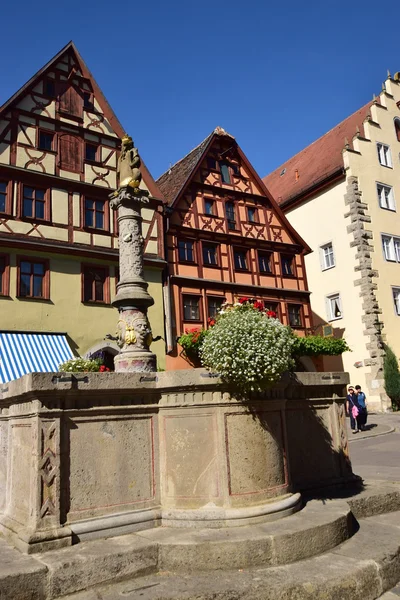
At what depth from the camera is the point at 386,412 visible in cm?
2342

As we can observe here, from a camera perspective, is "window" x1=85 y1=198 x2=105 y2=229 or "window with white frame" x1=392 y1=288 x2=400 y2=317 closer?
"window" x1=85 y1=198 x2=105 y2=229

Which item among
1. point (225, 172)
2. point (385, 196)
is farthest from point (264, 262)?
point (385, 196)

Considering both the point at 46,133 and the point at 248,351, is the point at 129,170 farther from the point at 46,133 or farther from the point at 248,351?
the point at 46,133

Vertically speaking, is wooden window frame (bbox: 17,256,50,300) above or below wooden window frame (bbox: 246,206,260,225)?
below

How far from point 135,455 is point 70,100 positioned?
56.8 feet

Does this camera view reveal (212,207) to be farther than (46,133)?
Yes

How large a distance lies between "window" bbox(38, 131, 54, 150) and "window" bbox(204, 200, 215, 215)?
6.91 meters

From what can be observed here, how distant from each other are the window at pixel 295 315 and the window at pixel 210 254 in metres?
4.26

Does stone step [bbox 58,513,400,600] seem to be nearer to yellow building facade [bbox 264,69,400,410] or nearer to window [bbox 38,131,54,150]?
window [bbox 38,131,54,150]

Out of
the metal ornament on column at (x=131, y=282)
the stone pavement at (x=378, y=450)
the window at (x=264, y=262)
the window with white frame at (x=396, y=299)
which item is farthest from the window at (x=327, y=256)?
the metal ornament on column at (x=131, y=282)

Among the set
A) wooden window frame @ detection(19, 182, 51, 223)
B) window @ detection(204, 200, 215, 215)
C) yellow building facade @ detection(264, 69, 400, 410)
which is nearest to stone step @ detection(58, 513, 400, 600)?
wooden window frame @ detection(19, 182, 51, 223)

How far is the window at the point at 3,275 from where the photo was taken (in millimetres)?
16266

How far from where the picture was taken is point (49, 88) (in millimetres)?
19078

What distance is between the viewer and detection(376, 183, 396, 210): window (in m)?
27.3
